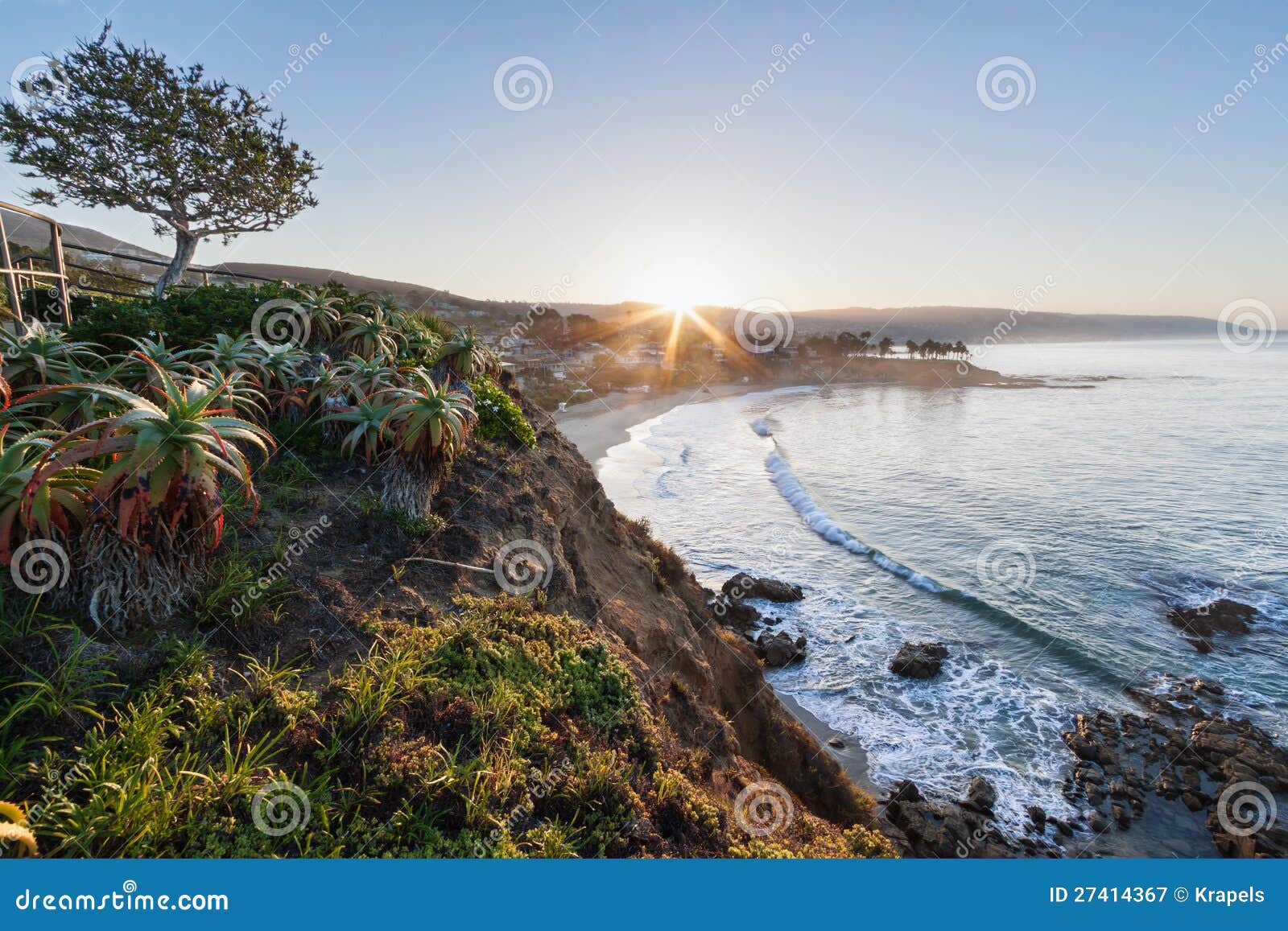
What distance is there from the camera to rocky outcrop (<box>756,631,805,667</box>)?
14.9 meters

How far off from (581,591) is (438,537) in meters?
2.38

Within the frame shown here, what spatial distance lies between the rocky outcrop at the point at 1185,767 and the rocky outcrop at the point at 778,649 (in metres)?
6.15

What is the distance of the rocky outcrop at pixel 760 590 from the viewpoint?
18266mm

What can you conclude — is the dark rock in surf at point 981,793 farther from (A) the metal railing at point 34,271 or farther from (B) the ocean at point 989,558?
(A) the metal railing at point 34,271

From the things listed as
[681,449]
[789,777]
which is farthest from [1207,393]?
[789,777]

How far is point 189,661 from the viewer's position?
4039 millimetres

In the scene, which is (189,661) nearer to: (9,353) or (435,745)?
(435,745)

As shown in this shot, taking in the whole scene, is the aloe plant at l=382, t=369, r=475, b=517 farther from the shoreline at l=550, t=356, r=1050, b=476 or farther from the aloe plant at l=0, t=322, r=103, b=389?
the shoreline at l=550, t=356, r=1050, b=476

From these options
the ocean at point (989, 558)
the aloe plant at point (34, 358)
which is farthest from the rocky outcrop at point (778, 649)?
the aloe plant at point (34, 358)

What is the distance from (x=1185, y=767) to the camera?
11617mm

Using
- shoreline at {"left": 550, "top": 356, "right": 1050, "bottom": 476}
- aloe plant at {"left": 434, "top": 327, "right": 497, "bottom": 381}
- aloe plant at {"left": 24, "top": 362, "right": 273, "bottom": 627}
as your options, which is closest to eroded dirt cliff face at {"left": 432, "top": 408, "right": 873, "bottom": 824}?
aloe plant at {"left": 434, "top": 327, "right": 497, "bottom": 381}

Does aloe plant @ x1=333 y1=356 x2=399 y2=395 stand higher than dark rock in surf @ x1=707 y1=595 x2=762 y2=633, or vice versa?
aloe plant @ x1=333 y1=356 x2=399 y2=395

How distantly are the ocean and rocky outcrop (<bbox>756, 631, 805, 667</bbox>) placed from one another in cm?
39

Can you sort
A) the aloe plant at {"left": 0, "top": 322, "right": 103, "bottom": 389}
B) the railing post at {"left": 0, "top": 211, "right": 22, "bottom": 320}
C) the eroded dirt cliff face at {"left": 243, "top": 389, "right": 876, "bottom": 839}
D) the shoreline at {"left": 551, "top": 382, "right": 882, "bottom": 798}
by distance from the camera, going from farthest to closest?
1. the shoreline at {"left": 551, "top": 382, "right": 882, "bottom": 798}
2. the railing post at {"left": 0, "top": 211, "right": 22, "bottom": 320}
3. the aloe plant at {"left": 0, "top": 322, "right": 103, "bottom": 389}
4. the eroded dirt cliff face at {"left": 243, "top": 389, "right": 876, "bottom": 839}
